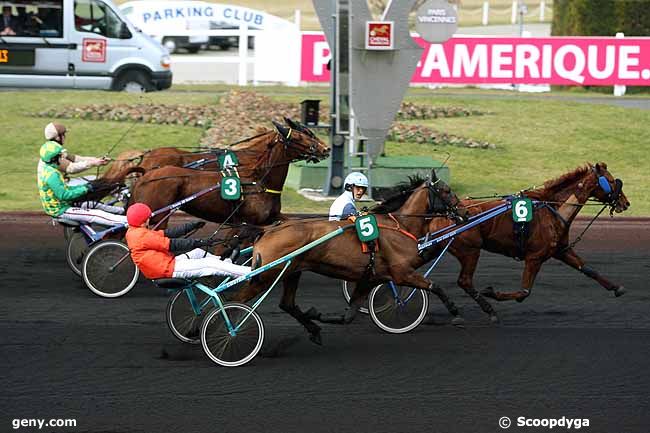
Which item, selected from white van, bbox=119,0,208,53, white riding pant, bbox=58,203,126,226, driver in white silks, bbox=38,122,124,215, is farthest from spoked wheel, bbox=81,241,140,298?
white van, bbox=119,0,208,53

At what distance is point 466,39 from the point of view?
24.6 metres

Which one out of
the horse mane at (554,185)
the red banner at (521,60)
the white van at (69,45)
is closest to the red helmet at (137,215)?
the horse mane at (554,185)

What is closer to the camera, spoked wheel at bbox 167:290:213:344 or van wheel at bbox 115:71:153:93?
spoked wheel at bbox 167:290:213:344

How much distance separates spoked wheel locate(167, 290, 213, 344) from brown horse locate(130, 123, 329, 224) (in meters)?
2.37

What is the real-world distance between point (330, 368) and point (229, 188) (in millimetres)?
3245

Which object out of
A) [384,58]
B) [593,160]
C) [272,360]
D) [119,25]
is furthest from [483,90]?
[272,360]

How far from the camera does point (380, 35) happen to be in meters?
16.6

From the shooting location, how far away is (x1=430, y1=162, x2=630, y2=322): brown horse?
33.7 ft

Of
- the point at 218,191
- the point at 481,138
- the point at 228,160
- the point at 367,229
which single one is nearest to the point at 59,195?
the point at 218,191

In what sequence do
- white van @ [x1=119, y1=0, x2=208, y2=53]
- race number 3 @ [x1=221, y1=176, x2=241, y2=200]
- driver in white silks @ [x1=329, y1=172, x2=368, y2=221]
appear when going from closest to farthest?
1. driver in white silks @ [x1=329, y1=172, x2=368, y2=221]
2. race number 3 @ [x1=221, y1=176, x2=241, y2=200]
3. white van @ [x1=119, y1=0, x2=208, y2=53]

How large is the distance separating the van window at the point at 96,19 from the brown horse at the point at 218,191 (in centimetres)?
1234

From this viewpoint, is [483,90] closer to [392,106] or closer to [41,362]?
[392,106]

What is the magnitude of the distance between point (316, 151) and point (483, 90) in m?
16.6

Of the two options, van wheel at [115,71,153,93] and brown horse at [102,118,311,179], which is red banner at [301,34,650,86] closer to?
van wheel at [115,71,153,93]
